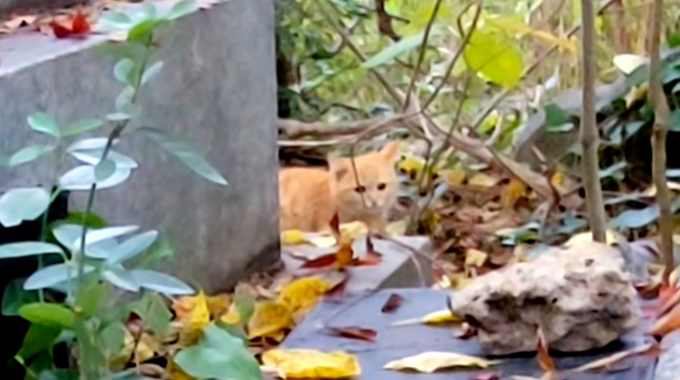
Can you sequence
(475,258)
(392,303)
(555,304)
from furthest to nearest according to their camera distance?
(475,258)
(392,303)
(555,304)

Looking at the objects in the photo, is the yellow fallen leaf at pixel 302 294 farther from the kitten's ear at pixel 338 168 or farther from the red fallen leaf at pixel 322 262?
the kitten's ear at pixel 338 168

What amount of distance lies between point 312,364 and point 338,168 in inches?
86.5

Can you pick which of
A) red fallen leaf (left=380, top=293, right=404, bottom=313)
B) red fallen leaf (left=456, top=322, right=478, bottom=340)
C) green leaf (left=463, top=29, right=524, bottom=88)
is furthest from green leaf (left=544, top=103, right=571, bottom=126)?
red fallen leaf (left=456, top=322, right=478, bottom=340)

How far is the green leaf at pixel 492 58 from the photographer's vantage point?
3012 mm

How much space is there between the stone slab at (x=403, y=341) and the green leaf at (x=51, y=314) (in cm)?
43

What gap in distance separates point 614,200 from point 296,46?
51.3 inches

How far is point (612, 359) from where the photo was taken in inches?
65.7

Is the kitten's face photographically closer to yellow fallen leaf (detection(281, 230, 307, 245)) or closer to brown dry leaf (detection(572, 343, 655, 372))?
yellow fallen leaf (detection(281, 230, 307, 245))

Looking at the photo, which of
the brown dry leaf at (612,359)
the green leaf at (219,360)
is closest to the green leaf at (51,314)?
the green leaf at (219,360)

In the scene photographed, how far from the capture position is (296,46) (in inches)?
168

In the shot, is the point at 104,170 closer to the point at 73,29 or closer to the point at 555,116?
the point at 73,29

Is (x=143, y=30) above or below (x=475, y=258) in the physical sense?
above

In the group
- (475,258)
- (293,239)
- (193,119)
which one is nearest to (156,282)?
(193,119)

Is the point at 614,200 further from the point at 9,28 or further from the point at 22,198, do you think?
the point at 22,198
